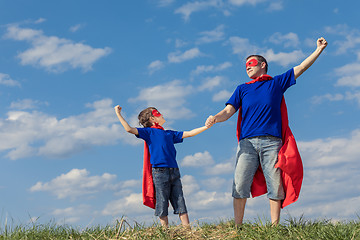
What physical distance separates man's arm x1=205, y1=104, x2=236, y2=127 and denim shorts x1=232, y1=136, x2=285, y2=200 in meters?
0.47

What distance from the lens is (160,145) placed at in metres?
6.67

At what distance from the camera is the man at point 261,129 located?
5707 millimetres

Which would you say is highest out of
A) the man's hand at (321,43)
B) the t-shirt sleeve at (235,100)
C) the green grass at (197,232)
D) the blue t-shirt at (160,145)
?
the man's hand at (321,43)

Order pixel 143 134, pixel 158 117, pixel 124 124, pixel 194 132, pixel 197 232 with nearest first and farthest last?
pixel 197 232 → pixel 124 124 → pixel 143 134 → pixel 194 132 → pixel 158 117

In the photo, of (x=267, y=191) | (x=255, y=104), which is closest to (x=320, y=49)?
(x=255, y=104)

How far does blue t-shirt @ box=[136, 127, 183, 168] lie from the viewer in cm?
656

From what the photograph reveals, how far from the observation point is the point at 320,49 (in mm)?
6051

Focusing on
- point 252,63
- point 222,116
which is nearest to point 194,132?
point 222,116

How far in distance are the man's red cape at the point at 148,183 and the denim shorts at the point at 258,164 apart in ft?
5.10

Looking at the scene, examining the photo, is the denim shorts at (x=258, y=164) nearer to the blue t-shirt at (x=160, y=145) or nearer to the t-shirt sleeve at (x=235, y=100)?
the t-shirt sleeve at (x=235, y=100)

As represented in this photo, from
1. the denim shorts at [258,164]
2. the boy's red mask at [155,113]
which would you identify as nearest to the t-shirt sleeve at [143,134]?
the boy's red mask at [155,113]

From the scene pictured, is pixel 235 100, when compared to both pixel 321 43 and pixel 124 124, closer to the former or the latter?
pixel 321 43

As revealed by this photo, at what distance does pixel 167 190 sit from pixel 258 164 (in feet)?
5.11

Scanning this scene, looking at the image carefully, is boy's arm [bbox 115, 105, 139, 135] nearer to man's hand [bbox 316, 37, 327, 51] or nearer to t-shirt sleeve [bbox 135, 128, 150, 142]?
t-shirt sleeve [bbox 135, 128, 150, 142]
